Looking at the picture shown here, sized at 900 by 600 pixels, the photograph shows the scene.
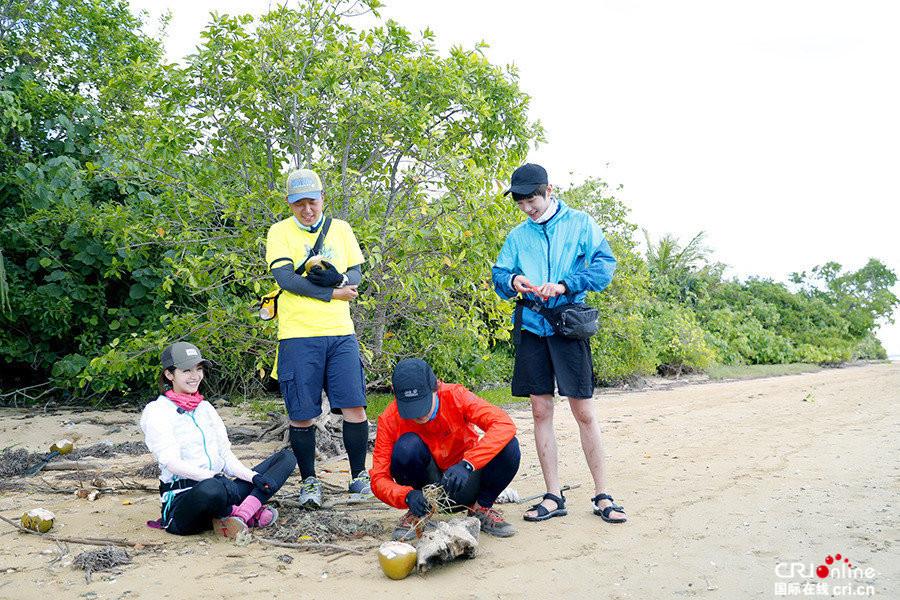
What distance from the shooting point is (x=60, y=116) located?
899 centimetres

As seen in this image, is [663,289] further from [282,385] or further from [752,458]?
[282,385]

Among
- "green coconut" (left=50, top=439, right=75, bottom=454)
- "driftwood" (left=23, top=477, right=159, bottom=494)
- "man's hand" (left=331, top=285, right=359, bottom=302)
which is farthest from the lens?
"green coconut" (left=50, top=439, right=75, bottom=454)

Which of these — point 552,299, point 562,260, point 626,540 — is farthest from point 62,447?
point 626,540

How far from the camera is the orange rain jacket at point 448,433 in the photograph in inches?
152

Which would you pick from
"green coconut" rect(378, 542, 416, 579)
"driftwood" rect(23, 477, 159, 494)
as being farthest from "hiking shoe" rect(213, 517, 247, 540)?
"driftwood" rect(23, 477, 159, 494)

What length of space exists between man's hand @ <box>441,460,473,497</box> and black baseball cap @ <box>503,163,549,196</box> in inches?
61.7

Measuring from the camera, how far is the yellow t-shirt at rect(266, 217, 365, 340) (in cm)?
472

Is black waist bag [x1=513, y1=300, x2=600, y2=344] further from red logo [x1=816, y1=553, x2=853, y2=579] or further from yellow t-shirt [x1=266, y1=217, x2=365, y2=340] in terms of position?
red logo [x1=816, y1=553, x2=853, y2=579]

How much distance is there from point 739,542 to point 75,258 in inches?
298

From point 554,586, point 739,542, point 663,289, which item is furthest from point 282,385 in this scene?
point 663,289

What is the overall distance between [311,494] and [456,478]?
1.20m

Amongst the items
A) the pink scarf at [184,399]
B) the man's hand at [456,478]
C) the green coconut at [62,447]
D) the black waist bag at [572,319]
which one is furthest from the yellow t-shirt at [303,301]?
the green coconut at [62,447]

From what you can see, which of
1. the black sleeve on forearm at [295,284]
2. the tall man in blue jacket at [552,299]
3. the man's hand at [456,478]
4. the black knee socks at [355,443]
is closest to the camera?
the man's hand at [456,478]

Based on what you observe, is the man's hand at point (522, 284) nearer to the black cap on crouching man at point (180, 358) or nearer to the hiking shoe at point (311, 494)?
the hiking shoe at point (311, 494)
